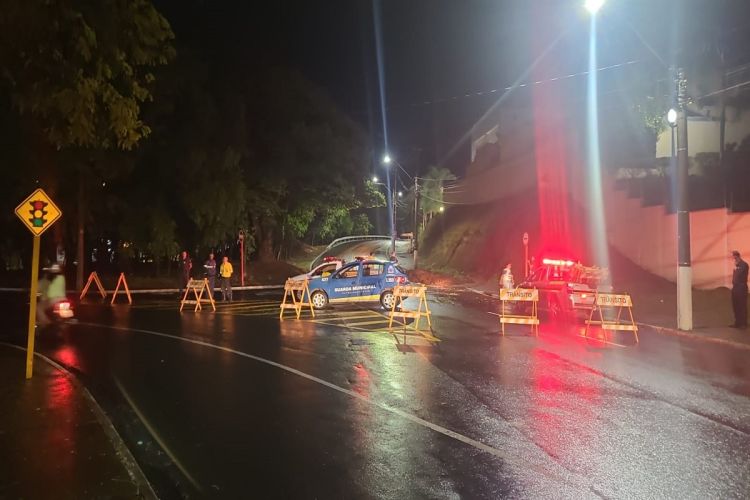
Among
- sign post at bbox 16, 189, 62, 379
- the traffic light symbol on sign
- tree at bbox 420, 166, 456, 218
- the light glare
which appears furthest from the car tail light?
tree at bbox 420, 166, 456, 218

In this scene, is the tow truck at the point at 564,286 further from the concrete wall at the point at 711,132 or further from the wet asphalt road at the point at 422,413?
the concrete wall at the point at 711,132

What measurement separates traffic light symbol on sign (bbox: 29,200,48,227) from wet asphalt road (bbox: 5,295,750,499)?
2.45 m

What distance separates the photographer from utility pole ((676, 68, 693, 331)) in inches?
580

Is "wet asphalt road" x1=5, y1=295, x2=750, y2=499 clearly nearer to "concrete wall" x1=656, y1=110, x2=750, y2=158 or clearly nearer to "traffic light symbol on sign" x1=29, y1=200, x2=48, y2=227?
"traffic light symbol on sign" x1=29, y1=200, x2=48, y2=227

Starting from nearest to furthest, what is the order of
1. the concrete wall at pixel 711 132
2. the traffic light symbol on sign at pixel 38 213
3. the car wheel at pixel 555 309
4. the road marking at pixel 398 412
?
the road marking at pixel 398 412 < the traffic light symbol on sign at pixel 38 213 < the car wheel at pixel 555 309 < the concrete wall at pixel 711 132

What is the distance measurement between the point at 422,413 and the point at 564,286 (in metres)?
12.7

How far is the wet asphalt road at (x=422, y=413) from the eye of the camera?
510 cm

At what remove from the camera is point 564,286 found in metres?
18.6

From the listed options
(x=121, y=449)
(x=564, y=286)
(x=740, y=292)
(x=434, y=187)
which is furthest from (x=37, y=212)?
(x=434, y=187)

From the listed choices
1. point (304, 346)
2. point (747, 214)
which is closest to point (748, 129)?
point (747, 214)

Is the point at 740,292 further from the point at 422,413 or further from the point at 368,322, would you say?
the point at 422,413

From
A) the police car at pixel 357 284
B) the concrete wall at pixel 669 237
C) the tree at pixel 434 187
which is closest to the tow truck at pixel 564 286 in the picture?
the concrete wall at pixel 669 237

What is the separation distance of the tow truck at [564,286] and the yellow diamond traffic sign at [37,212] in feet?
41.8

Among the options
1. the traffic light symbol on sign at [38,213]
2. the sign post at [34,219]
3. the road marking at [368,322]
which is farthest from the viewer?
the road marking at [368,322]
